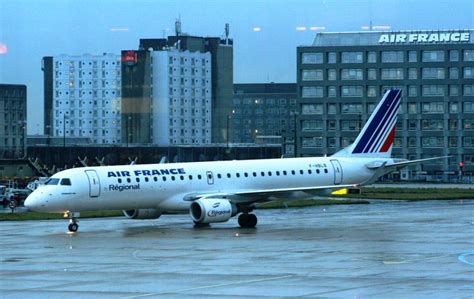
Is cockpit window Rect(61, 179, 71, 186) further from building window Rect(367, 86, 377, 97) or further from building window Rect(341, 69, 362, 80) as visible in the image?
building window Rect(341, 69, 362, 80)

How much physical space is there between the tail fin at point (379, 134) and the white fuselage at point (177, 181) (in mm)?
785

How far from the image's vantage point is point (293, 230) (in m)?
45.0

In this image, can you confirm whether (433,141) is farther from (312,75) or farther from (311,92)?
(312,75)

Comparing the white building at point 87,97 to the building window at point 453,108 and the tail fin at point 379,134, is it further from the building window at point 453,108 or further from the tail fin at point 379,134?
the tail fin at point 379,134

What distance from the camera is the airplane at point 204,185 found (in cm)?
4475

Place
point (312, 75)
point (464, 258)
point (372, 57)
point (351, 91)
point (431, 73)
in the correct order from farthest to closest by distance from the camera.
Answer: point (312, 75), point (351, 91), point (372, 57), point (431, 73), point (464, 258)

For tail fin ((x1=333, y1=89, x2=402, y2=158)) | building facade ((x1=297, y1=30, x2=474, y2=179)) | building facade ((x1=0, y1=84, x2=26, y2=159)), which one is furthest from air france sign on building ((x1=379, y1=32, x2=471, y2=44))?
tail fin ((x1=333, y1=89, x2=402, y2=158))

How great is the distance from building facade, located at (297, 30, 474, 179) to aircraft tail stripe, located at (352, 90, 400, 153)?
70628mm

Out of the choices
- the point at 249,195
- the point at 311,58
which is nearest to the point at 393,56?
the point at 311,58

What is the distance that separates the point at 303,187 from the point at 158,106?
3904 inches

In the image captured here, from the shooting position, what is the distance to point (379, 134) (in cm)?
5525

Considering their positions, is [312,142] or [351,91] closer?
[351,91]

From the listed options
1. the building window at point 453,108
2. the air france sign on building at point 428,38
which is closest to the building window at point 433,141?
the building window at point 453,108

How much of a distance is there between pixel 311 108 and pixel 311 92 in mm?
2006
